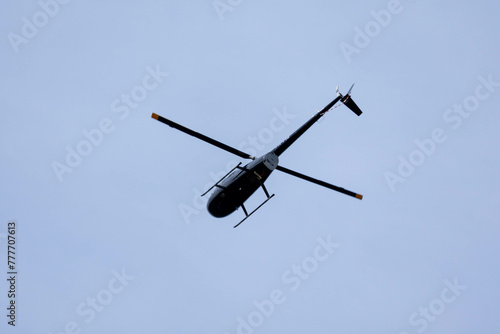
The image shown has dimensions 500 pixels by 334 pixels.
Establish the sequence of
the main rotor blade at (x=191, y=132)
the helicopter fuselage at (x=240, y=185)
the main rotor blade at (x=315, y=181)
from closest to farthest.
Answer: the main rotor blade at (x=191, y=132) < the helicopter fuselage at (x=240, y=185) < the main rotor blade at (x=315, y=181)

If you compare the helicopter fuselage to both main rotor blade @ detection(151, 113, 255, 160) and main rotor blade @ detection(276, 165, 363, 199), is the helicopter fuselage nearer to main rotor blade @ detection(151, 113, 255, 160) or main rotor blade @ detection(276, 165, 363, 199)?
main rotor blade @ detection(276, 165, 363, 199)

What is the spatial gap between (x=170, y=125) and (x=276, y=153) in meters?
6.02

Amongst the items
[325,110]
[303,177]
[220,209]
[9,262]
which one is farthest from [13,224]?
[325,110]

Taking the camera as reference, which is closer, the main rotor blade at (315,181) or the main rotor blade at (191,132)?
the main rotor blade at (191,132)

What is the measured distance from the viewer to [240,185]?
95.4 ft

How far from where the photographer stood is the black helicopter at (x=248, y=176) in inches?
1086

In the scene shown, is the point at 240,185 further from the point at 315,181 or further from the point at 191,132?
the point at 191,132

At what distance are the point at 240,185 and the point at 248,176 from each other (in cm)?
76

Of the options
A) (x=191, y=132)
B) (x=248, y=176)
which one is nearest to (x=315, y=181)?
(x=248, y=176)

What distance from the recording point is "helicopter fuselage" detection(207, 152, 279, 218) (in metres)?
28.3

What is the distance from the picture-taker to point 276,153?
92.8 ft

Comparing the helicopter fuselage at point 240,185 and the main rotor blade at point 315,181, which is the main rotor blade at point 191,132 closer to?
the helicopter fuselage at point 240,185

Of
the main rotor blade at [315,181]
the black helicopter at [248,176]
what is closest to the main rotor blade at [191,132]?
the black helicopter at [248,176]

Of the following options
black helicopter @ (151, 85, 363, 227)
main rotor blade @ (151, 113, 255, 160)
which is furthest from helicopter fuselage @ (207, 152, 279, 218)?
main rotor blade @ (151, 113, 255, 160)
